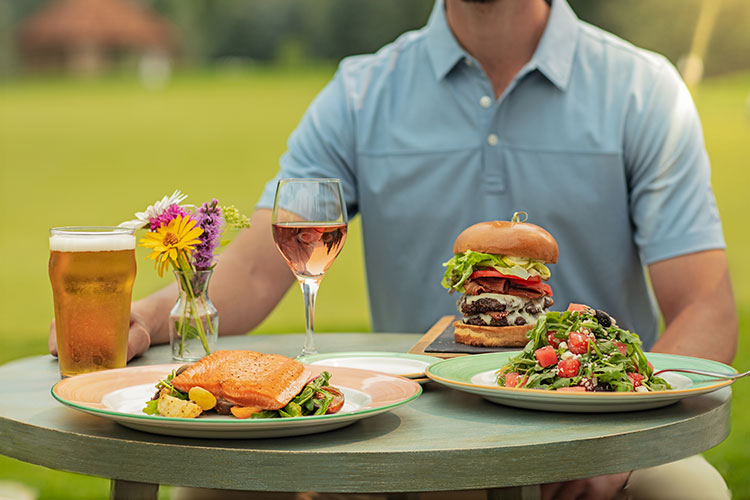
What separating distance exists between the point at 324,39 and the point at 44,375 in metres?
14.8

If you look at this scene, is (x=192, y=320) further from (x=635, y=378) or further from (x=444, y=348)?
(x=635, y=378)

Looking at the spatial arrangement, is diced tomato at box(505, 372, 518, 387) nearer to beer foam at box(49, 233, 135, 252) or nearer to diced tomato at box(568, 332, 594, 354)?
diced tomato at box(568, 332, 594, 354)

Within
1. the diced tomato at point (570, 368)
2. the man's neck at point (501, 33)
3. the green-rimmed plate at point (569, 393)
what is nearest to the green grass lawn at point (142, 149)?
the man's neck at point (501, 33)

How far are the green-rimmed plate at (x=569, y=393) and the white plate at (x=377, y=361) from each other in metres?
0.11

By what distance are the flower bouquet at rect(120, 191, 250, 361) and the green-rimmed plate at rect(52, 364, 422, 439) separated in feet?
0.54

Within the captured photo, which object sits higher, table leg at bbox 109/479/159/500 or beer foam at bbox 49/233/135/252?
beer foam at bbox 49/233/135/252

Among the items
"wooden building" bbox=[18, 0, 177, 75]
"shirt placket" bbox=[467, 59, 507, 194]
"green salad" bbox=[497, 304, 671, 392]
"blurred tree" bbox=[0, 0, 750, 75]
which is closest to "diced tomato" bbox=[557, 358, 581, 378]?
"green salad" bbox=[497, 304, 671, 392]

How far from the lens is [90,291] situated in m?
1.31

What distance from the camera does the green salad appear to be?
1.15 m

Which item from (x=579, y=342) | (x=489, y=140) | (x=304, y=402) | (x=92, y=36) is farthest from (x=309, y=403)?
(x=92, y=36)

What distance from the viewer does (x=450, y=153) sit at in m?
2.44

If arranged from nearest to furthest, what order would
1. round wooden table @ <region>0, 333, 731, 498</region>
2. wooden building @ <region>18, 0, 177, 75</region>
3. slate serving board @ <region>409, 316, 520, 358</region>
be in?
round wooden table @ <region>0, 333, 731, 498</region>
slate serving board @ <region>409, 316, 520, 358</region>
wooden building @ <region>18, 0, 177, 75</region>

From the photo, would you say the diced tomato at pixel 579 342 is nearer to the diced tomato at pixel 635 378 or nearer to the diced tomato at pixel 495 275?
the diced tomato at pixel 635 378

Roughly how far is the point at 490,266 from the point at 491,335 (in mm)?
116
